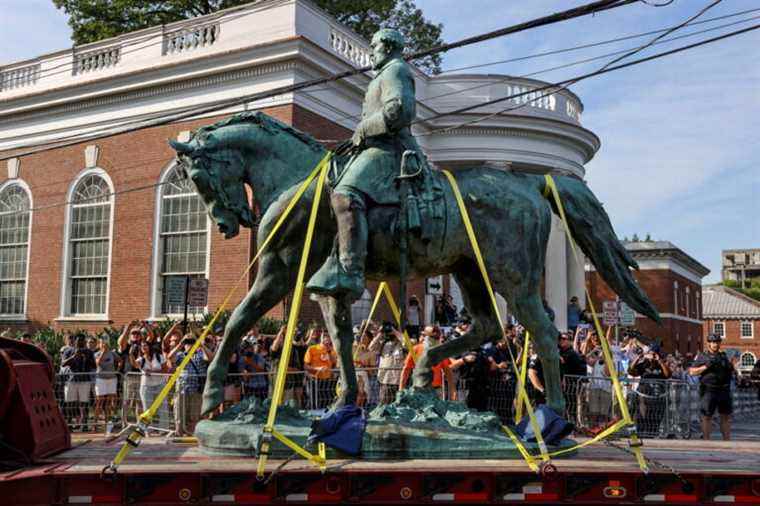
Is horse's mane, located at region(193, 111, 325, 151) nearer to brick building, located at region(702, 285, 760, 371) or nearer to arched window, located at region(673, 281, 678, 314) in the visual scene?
arched window, located at region(673, 281, 678, 314)

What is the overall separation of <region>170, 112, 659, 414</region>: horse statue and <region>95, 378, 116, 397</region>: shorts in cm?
644

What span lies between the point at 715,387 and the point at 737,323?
227ft

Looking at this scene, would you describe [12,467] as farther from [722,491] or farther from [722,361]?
[722,361]

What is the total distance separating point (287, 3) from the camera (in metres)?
19.8

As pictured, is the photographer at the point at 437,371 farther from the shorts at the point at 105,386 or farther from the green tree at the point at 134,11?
the green tree at the point at 134,11

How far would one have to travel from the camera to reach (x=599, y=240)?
21.9 feet

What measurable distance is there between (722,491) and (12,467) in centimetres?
473

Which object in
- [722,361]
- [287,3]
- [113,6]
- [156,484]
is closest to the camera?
[156,484]

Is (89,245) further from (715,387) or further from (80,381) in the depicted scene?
(715,387)

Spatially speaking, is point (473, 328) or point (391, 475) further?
point (473, 328)

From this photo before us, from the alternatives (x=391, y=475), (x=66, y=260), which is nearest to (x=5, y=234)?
(x=66, y=260)

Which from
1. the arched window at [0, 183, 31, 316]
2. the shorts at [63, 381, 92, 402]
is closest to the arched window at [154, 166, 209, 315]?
the arched window at [0, 183, 31, 316]

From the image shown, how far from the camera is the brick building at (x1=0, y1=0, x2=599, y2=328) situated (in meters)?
19.9

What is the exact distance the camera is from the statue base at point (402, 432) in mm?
5617
